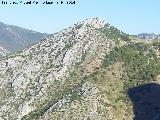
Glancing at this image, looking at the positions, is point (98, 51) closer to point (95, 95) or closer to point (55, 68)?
point (55, 68)

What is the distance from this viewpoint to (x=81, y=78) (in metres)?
167

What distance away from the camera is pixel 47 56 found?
630 ft

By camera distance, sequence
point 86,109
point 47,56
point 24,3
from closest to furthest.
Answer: point 24,3 → point 86,109 → point 47,56

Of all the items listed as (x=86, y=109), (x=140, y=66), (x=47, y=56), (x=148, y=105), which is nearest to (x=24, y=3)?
(x=86, y=109)

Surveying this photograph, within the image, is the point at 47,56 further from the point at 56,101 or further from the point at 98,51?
the point at 56,101

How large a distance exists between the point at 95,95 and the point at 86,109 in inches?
290

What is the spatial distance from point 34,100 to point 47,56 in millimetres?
31093

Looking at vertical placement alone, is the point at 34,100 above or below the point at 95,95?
below

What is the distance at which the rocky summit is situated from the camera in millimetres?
141875

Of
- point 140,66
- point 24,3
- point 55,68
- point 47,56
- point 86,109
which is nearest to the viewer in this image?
point 24,3

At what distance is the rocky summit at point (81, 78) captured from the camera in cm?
14188

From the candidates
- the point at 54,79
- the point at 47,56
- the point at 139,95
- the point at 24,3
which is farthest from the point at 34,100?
the point at 24,3

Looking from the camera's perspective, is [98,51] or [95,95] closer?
[95,95]

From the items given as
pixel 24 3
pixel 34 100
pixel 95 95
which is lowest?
pixel 34 100
